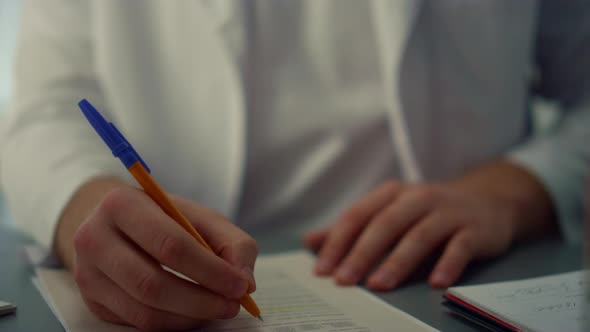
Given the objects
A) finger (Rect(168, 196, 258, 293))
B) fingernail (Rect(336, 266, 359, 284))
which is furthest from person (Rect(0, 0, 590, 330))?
finger (Rect(168, 196, 258, 293))

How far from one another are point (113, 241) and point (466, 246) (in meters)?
0.29

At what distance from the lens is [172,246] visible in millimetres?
274

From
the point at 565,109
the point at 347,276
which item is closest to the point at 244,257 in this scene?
the point at 347,276

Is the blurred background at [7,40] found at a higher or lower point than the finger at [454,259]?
higher

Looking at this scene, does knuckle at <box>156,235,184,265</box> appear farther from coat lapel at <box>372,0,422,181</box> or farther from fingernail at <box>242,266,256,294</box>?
coat lapel at <box>372,0,422,181</box>

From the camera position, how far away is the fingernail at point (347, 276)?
0.42 meters

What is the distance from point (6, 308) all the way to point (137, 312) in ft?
0.38

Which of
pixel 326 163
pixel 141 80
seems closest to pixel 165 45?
pixel 141 80

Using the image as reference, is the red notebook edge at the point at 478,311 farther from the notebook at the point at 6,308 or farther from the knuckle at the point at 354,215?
the notebook at the point at 6,308

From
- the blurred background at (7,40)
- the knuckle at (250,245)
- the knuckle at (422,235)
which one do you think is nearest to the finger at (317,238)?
the knuckle at (422,235)

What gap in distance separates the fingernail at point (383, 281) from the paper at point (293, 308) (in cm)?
1

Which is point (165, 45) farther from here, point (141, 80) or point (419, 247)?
point (419, 247)

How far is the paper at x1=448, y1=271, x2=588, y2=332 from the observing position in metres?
0.30

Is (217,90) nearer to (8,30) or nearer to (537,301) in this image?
(8,30)
